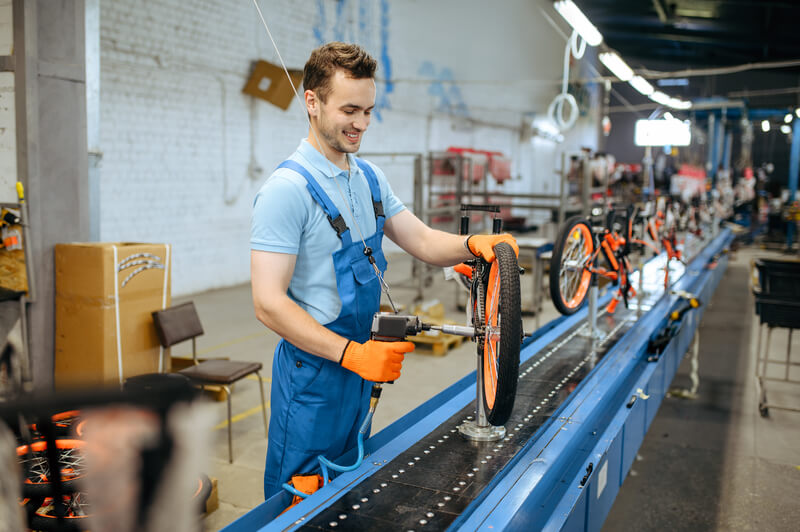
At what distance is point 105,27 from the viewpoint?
5.86 metres

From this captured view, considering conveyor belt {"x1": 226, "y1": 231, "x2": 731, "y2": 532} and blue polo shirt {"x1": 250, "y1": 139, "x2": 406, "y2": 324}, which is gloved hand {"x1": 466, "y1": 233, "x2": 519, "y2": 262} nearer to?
blue polo shirt {"x1": 250, "y1": 139, "x2": 406, "y2": 324}

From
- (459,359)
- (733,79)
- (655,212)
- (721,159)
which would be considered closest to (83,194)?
(459,359)

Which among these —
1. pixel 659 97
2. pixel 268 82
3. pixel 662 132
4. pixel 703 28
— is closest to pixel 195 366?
pixel 662 132

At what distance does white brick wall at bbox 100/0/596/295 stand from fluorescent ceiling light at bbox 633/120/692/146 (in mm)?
3045

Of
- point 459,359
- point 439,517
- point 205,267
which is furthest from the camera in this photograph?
point 205,267

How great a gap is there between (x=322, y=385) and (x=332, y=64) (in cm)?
76

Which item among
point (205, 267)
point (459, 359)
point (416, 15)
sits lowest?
point (459, 359)

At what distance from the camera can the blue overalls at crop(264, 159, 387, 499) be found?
152cm

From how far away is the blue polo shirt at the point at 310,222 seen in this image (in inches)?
54.7

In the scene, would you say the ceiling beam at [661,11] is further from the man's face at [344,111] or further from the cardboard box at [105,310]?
the man's face at [344,111]

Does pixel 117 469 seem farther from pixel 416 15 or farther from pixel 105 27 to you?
pixel 416 15

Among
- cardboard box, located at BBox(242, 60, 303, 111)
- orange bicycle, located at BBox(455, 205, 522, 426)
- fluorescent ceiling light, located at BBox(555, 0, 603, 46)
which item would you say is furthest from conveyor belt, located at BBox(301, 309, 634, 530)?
cardboard box, located at BBox(242, 60, 303, 111)

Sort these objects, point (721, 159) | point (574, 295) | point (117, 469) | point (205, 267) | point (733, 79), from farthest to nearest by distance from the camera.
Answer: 1. point (721, 159)
2. point (733, 79)
3. point (205, 267)
4. point (574, 295)
5. point (117, 469)

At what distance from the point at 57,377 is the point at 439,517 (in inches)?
113
